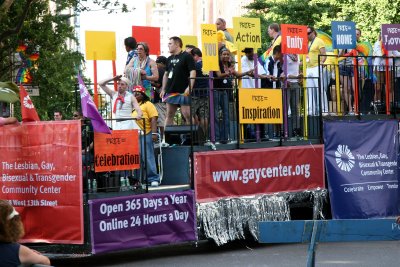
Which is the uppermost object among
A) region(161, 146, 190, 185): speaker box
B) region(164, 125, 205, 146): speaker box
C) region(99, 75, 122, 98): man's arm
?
region(99, 75, 122, 98): man's arm

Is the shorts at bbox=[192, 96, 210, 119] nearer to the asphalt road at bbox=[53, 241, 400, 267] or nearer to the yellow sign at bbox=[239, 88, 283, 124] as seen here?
the yellow sign at bbox=[239, 88, 283, 124]

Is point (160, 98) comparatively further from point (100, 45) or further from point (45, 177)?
point (45, 177)

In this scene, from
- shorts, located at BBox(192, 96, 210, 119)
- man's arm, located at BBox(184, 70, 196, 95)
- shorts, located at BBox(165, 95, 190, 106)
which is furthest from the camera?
shorts, located at BBox(165, 95, 190, 106)

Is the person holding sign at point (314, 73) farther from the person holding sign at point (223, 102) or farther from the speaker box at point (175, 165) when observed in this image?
the speaker box at point (175, 165)

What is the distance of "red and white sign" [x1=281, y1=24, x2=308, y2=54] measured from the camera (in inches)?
656

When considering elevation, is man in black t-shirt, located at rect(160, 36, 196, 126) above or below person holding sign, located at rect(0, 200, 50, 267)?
above

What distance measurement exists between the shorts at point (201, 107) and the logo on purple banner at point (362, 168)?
2529 millimetres

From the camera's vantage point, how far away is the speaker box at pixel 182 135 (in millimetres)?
15641

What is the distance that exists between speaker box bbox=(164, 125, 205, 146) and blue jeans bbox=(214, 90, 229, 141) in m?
0.34

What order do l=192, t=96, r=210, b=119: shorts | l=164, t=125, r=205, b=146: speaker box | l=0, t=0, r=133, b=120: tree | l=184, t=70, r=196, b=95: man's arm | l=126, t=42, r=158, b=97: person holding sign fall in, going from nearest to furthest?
l=184, t=70, r=196, b=95: man's arm, l=164, t=125, r=205, b=146: speaker box, l=192, t=96, r=210, b=119: shorts, l=126, t=42, r=158, b=97: person holding sign, l=0, t=0, r=133, b=120: tree

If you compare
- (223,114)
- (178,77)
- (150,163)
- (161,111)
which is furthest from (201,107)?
(161,111)

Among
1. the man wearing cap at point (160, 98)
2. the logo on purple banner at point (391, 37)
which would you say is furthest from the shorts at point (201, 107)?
the logo on purple banner at point (391, 37)

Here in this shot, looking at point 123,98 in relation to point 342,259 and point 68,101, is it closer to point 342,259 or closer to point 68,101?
point 342,259

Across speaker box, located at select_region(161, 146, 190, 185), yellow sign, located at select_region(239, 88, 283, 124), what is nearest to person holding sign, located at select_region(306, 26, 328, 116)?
yellow sign, located at select_region(239, 88, 283, 124)
